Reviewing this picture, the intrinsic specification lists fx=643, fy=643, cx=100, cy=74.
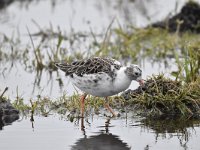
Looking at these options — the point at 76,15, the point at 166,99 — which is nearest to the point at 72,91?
the point at 166,99

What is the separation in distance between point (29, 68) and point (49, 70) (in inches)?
19.7

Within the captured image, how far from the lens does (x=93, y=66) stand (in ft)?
33.5

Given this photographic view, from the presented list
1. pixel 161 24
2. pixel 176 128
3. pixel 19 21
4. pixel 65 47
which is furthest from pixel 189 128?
pixel 19 21

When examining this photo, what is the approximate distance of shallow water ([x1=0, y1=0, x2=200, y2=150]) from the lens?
903 cm

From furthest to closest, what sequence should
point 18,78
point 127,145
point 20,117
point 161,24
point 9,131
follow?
point 161,24 < point 18,78 < point 20,117 < point 9,131 < point 127,145

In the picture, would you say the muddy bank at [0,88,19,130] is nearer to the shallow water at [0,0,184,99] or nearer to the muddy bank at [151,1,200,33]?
the shallow water at [0,0,184,99]

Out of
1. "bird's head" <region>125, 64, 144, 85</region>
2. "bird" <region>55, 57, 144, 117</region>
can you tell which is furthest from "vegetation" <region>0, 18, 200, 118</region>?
"bird's head" <region>125, 64, 144, 85</region>

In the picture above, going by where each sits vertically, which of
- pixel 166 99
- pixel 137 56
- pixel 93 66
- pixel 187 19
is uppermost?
pixel 187 19

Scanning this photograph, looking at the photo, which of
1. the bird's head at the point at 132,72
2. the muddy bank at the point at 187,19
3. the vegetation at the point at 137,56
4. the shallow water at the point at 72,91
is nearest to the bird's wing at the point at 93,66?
the bird's head at the point at 132,72

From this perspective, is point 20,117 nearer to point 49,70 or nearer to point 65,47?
point 49,70

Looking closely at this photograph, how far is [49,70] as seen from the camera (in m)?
13.9

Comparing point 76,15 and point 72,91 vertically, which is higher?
point 76,15

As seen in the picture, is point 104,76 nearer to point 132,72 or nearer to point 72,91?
point 132,72

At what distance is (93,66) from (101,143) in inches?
64.7
